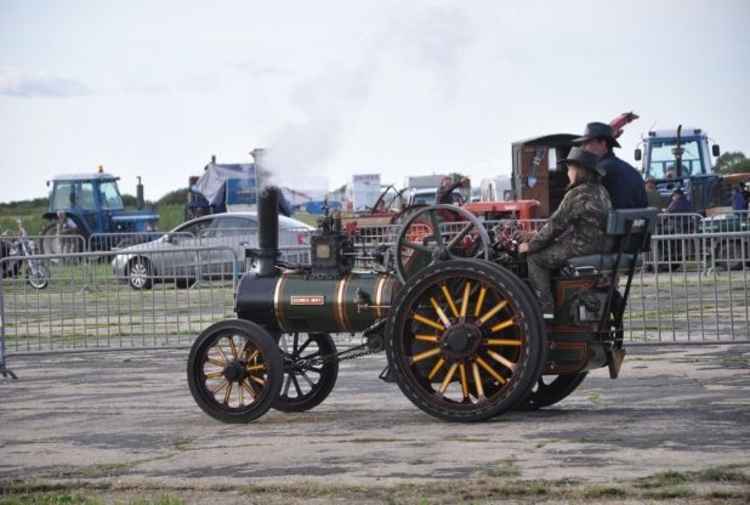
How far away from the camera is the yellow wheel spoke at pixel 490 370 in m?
8.34

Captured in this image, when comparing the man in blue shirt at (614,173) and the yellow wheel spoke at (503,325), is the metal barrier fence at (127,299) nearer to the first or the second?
the man in blue shirt at (614,173)

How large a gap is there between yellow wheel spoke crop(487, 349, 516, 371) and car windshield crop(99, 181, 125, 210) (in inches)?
1312

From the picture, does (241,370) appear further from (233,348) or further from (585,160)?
(585,160)

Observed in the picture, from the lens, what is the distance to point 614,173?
8.94 metres

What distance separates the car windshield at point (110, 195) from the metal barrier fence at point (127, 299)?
26.2 meters

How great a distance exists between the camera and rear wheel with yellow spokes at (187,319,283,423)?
8922mm

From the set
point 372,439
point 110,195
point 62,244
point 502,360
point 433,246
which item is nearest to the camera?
point 372,439

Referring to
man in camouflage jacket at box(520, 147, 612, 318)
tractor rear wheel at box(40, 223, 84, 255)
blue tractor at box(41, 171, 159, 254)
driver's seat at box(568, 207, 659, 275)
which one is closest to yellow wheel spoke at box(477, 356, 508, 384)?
man in camouflage jacket at box(520, 147, 612, 318)

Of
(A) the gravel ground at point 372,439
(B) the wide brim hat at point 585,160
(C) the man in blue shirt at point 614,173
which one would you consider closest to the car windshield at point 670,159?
(A) the gravel ground at point 372,439

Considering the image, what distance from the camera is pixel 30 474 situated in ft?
24.3

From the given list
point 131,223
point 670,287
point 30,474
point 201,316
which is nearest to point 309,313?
point 30,474

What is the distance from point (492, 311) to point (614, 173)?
1267 millimetres

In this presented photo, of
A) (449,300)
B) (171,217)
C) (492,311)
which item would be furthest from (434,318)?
(171,217)

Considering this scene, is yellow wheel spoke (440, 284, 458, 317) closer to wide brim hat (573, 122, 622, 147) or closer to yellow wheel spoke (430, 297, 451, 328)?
yellow wheel spoke (430, 297, 451, 328)
